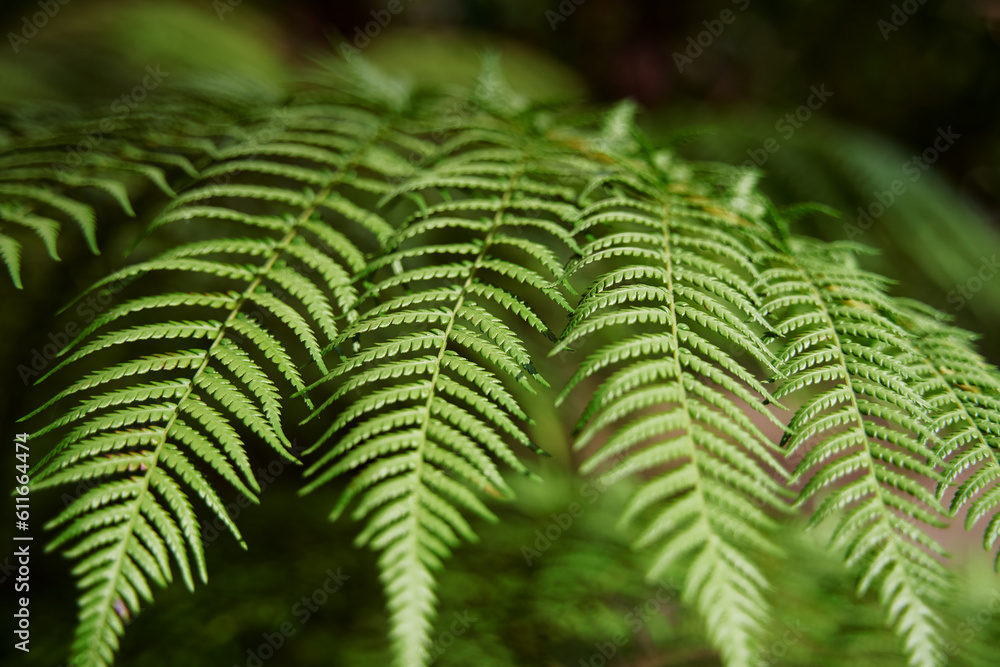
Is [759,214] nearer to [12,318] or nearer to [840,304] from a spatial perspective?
[840,304]

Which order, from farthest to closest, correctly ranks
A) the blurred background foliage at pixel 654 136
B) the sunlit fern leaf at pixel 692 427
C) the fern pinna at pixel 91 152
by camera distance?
the blurred background foliage at pixel 654 136 < the fern pinna at pixel 91 152 < the sunlit fern leaf at pixel 692 427

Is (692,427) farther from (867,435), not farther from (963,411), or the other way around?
(963,411)

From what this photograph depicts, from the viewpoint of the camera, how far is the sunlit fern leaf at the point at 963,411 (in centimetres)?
73

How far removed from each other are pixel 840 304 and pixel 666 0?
11.1 feet

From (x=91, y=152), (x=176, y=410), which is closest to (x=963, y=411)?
(x=176, y=410)

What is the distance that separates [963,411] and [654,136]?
1696 millimetres

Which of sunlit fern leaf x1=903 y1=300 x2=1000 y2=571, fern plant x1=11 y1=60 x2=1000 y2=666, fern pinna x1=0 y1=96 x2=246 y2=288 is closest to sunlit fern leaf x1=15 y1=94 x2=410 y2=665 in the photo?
fern plant x1=11 y1=60 x2=1000 y2=666

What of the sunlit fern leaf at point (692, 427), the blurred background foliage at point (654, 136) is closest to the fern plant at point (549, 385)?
the sunlit fern leaf at point (692, 427)

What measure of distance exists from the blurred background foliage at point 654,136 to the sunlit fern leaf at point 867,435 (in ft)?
1.46

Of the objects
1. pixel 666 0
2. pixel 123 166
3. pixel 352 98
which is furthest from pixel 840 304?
pixel 666 0

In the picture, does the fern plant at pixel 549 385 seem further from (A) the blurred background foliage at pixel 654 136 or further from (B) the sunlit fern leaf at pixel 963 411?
(A) the blurred background foliage at pixel 654 136

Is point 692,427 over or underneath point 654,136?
underneath

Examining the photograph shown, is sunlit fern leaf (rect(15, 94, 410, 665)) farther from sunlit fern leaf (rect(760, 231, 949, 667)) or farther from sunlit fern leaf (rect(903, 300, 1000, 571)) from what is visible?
sunlit fern leaf (rect(903, 300, 1000, 571))

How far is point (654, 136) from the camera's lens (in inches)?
89.3
